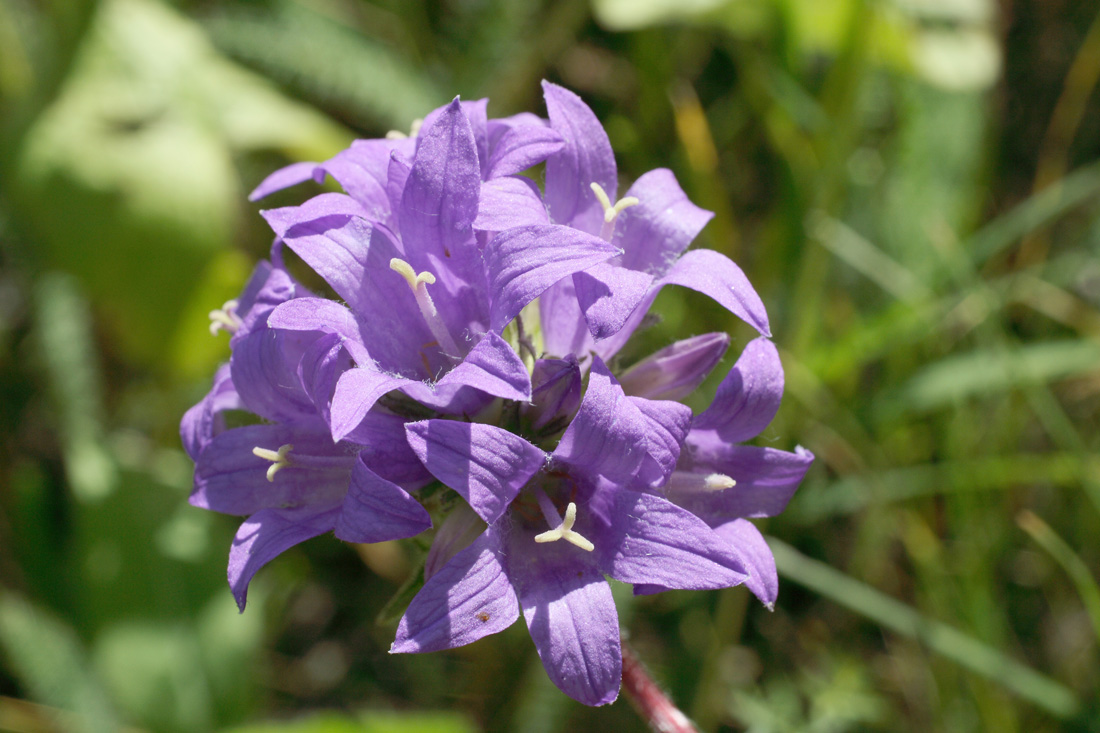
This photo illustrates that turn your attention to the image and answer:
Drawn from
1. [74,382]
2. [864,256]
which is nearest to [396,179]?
[74,382]

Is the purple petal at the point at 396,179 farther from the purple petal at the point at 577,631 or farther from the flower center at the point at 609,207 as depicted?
the purple petal at the point at 577,631

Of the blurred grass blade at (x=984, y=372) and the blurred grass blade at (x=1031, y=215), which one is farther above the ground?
the blurred grass blade at (x=1031, y=215)

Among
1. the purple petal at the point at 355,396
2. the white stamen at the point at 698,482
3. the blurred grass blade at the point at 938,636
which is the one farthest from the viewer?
Answer: the blurred grass blade at the point at 938,636

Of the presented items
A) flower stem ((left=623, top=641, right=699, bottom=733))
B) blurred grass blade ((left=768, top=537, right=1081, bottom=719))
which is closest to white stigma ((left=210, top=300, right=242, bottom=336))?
flower stem ((left=623, top=641, right=699, bottom=733))

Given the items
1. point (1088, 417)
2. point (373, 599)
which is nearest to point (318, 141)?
point (373, 599)

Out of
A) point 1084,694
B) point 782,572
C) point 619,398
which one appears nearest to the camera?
point 619,398

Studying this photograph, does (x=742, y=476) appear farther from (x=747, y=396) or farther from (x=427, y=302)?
(x=427, y=302)

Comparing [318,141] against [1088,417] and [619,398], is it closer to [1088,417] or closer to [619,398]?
[619,398]

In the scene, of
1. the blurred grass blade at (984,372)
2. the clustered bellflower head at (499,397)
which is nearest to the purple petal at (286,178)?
the clustered bellflower head at (499,397)
